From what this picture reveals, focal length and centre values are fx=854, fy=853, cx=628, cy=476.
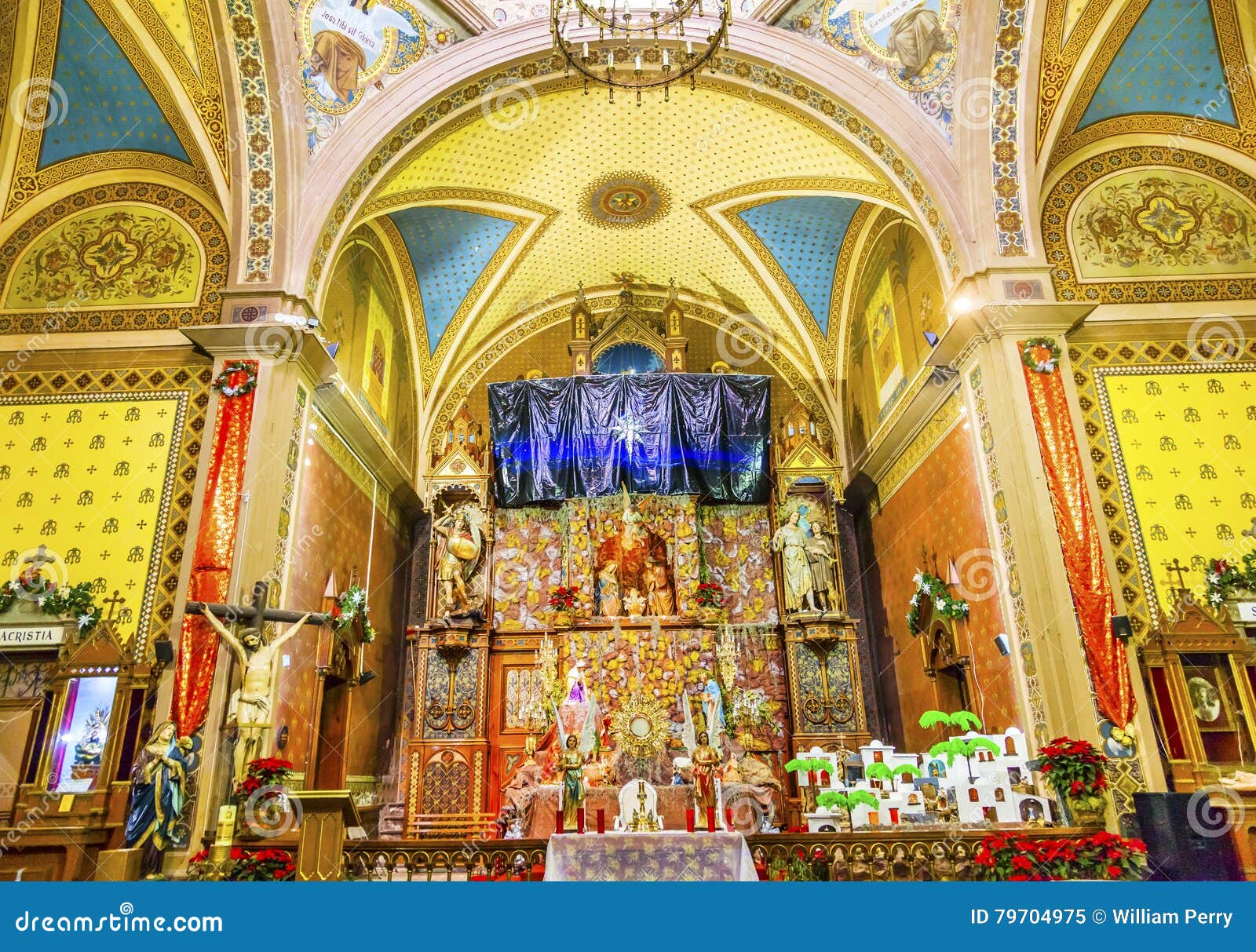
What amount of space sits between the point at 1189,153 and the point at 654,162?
25.4 feet

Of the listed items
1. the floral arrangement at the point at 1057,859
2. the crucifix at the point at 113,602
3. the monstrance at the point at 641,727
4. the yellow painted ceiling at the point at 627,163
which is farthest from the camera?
the monstrance at the point at 641,727

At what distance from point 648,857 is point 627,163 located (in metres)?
11.2

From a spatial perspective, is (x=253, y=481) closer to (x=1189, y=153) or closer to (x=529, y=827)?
(x=529, y=827)

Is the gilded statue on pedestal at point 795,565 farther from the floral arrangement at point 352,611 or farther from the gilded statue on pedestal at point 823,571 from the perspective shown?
the floral arrangement at point 352,611

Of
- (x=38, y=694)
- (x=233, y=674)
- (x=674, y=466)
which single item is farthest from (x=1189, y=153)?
(x=38, y=694)

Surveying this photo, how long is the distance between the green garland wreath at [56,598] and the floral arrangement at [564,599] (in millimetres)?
6823

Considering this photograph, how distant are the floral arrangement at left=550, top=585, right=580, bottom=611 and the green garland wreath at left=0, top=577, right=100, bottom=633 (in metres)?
6.82

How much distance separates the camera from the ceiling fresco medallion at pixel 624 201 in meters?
14.7

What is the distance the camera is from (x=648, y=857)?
6590 millimetres

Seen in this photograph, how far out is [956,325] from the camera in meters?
10.9

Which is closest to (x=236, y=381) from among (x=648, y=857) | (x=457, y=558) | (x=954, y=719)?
(x=457, y=558)

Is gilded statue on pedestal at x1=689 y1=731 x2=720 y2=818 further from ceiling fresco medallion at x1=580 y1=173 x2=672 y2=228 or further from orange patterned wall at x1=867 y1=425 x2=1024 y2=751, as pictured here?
ceiling fresco medallion at x1=580 y1=173 x2=672 y2=228

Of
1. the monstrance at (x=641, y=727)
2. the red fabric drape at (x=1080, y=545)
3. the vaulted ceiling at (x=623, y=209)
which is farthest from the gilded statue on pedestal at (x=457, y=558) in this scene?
the red fabric drape at (x=1080, y=545)

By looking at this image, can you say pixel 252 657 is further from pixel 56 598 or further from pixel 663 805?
pixel 663 805
